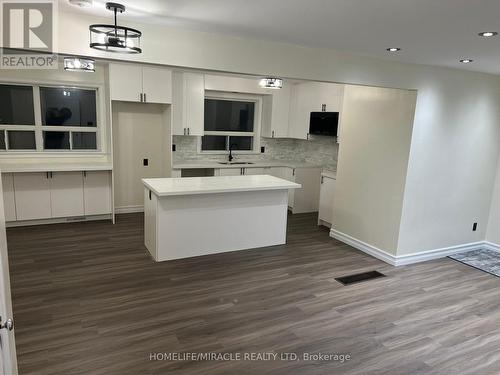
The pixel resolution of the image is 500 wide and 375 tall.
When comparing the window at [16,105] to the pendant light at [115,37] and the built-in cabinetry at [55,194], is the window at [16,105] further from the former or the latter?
the pendant light at [115,37]

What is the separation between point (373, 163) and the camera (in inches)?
176

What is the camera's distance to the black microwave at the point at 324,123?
5535mm

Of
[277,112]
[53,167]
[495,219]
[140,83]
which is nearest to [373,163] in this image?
[495,219]

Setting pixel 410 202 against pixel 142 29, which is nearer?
pixel 142 29

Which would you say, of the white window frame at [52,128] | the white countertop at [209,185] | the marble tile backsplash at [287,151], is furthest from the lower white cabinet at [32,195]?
the marble tile backsplash at [287,151]

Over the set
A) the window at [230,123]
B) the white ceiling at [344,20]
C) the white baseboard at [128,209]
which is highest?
the white ceiling at [344,20]

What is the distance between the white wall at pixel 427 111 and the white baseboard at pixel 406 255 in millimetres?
86

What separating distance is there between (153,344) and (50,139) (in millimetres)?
4056

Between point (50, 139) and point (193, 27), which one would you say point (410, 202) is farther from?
point (50, 139)

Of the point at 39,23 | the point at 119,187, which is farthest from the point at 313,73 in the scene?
the point at 119,187

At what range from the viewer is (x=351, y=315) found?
3.12 meters

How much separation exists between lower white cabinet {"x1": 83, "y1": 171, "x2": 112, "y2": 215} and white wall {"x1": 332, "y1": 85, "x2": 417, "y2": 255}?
11.7 feet

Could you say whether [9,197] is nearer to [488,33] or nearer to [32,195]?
[32,195]

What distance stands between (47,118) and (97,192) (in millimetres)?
1319
